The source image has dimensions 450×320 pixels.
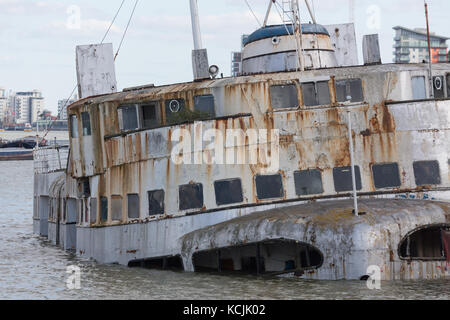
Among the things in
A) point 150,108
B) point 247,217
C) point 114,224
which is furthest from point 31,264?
point 247,217

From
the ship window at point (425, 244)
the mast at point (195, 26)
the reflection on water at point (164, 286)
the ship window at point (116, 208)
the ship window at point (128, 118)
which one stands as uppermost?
the mast at point (195, 26)

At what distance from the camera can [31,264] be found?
2755cm

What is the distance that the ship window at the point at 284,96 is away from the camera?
21.7 meters

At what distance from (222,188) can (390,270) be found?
549 cm

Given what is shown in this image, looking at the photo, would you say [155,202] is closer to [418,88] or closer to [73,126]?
[73,126]

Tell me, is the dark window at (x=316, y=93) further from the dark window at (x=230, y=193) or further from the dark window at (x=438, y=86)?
the dark window at (x=438, y=86)

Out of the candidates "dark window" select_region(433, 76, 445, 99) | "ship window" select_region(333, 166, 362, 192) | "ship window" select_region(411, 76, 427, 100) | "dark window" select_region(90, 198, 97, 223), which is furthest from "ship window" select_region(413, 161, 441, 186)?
"dark window" select_region(90, 198, 97, 223)

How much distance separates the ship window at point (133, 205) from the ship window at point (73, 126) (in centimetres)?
356

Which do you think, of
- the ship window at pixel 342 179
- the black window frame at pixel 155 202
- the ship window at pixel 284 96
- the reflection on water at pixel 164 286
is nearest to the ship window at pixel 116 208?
the black window frame at pixel 155 202

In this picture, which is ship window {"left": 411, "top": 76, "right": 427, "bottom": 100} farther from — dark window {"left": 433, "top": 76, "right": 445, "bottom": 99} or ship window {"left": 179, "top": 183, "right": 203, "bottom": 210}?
ship window {"left": 179, "top": 183, "right": 203, "bottom": 210}

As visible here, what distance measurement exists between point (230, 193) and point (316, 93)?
3.91m

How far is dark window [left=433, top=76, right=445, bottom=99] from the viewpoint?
72.9 feet

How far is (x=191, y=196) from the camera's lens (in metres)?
21.5

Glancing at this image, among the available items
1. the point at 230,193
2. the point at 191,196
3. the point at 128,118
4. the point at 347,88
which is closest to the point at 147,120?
the point at 128,118
